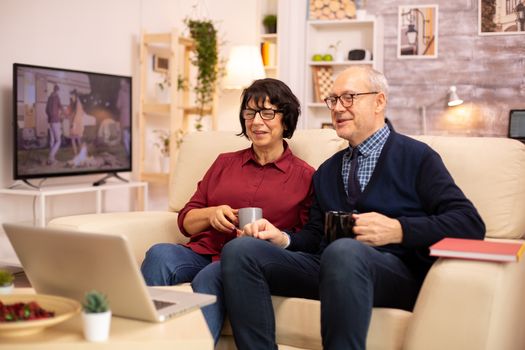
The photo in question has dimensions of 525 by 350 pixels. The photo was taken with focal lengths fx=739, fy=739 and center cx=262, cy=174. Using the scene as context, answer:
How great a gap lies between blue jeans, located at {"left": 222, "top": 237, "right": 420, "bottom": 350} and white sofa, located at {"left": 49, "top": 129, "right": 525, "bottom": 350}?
0.24 feet

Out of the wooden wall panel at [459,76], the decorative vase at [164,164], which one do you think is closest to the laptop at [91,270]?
the decorative vase at [164,164]

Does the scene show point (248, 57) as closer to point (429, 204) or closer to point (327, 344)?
point (429, 204)

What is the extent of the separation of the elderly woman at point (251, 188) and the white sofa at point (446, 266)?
0.18m

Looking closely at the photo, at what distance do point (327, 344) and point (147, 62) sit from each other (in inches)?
162

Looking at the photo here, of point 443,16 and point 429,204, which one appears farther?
point 443,16

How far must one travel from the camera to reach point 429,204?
2191mm

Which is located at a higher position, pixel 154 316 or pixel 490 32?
pixel 490 32

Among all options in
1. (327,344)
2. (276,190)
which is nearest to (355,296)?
(327,344)

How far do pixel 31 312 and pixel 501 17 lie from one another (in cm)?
543

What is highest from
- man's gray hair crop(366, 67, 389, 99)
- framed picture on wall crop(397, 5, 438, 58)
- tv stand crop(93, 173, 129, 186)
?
framed picture on wall crop(397, 5, 438, 58)

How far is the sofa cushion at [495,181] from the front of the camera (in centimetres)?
234

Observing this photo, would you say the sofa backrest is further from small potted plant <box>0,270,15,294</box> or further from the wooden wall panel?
the wooden wall panel

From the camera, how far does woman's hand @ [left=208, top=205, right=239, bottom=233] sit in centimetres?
235

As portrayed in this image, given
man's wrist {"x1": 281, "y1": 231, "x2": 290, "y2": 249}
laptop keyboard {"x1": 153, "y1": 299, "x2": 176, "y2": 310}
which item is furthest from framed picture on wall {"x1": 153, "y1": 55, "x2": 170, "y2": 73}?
laptop keyboard {"x1": 153, "y1": 299, "x2": 176, "y2": 310}
